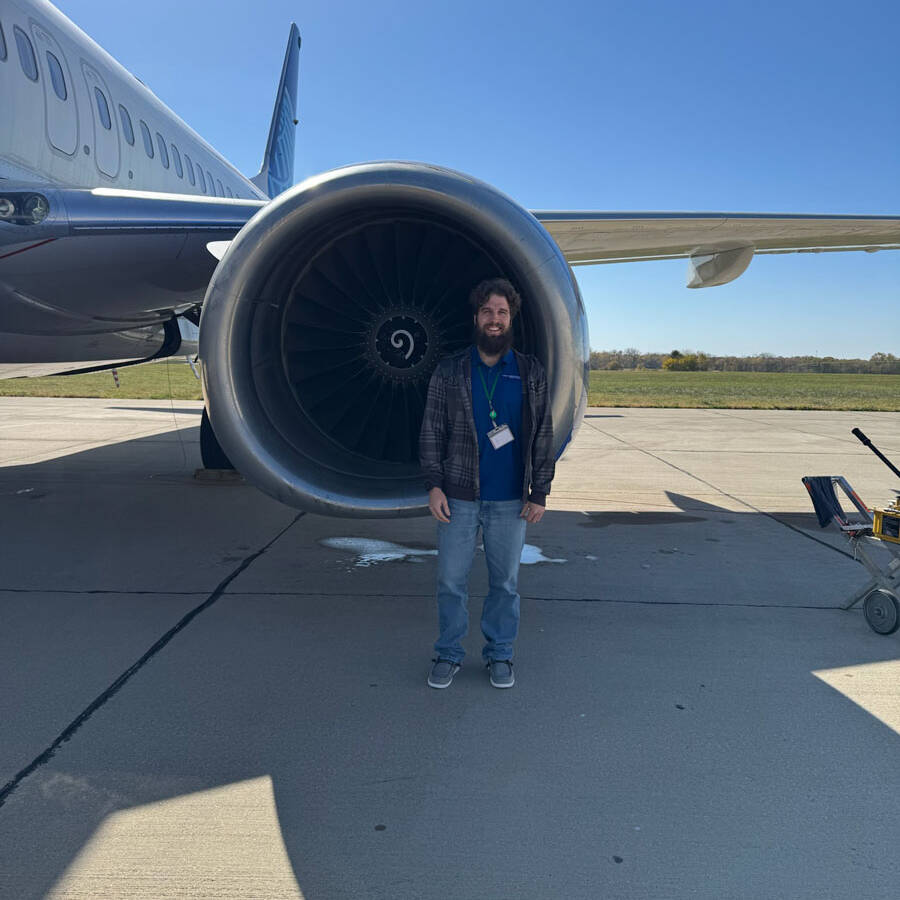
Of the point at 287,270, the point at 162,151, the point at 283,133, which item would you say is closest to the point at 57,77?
the point at 162,151

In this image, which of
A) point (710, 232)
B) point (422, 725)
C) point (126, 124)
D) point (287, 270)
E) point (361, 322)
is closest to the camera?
point (422, 725)

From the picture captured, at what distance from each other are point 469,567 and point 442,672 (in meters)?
0.41

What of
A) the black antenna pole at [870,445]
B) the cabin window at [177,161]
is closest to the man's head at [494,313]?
the black antenna pole at [870,445]

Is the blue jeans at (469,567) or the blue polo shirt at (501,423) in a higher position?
the blue polo shirt at (501,423)

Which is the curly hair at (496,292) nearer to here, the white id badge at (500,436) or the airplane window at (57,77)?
the white id badge at (500,436)

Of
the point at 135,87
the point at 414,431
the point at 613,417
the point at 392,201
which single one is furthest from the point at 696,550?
the point at 613,417

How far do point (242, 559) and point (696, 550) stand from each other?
9.79ft

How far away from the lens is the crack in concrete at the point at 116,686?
89.9 inches

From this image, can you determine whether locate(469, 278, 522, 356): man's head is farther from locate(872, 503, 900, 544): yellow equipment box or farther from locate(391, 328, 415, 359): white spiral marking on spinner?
locate(872, 503, 900, 544): yellow equipment box

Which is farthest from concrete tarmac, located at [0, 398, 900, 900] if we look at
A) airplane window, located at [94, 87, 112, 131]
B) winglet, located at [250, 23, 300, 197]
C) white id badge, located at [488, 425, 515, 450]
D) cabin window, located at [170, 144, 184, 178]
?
winglet, located at [250, 23, 300, 197]

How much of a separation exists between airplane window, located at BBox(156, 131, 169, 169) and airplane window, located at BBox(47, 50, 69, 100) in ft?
4.90

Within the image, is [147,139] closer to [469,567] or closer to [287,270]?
[287,270]

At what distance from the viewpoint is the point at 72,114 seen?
5117mm

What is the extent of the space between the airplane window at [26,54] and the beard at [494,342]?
3545mm
